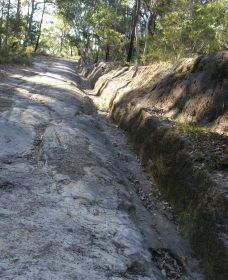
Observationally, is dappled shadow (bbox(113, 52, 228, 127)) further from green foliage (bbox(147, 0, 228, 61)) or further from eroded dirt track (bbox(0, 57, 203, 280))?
green foliage (bbox(147, 0, 228, 61))

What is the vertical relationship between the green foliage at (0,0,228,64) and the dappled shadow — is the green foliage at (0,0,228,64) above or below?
above

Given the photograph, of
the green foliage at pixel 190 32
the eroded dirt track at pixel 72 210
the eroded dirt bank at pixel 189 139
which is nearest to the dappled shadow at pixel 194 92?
the eroded dirt bank at pixel 189 139

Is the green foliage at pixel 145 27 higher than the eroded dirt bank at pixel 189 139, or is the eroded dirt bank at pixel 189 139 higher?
the green foliage at pixel 145 27

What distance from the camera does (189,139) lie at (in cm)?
761

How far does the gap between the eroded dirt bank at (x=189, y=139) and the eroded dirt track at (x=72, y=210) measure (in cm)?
38

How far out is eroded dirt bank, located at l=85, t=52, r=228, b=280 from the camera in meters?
5.45

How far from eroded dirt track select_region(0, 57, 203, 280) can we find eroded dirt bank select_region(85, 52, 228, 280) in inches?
15.0

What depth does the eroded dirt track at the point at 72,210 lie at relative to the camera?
4.14 meters

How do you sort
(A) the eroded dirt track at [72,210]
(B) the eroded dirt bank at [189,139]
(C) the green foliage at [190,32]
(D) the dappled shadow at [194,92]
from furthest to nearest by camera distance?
(C) the green foliage at [190,32] < (D) the dappled shadow at [194,92] < (B) the eroded dirt bank at [189,139] < (A) the eroded dirt track at [72,210]

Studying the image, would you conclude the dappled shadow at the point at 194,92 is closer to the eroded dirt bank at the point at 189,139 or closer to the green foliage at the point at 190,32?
the eroded dirt bank at the point at 189,139

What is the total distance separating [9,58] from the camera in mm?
24016

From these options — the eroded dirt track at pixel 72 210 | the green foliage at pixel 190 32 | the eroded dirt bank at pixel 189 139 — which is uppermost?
the green foliage at pixel 190 32

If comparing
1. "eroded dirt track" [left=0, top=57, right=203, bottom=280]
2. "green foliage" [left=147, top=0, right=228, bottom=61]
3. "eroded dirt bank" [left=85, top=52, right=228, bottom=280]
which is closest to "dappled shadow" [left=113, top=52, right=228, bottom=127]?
"eroded dirt bank" [left=85, top=52, right=228, bottom=280]

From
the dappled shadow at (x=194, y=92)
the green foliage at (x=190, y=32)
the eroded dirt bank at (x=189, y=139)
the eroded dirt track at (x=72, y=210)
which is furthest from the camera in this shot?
the green foliage at (x=190, y=32)
